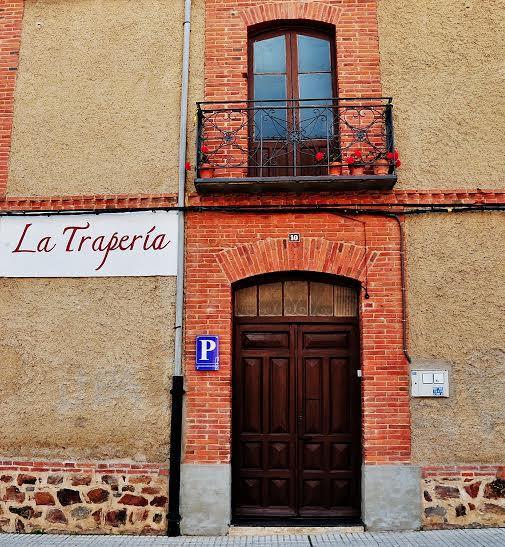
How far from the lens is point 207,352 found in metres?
6.20

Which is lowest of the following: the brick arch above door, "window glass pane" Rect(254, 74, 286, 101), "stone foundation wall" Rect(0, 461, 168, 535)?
"stone foundation wall" Rect(0, 461, 168, 535)

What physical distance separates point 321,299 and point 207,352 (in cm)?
167

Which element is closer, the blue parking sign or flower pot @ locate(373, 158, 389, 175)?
the blue parking sign

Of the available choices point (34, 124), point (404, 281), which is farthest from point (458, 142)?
point (34, 124)

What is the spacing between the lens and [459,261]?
6289 millimetres

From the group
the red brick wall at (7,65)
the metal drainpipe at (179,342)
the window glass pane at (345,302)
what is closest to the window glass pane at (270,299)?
the window glass pane at (345,302)

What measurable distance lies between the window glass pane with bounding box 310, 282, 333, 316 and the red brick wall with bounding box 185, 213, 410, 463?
0.38 m

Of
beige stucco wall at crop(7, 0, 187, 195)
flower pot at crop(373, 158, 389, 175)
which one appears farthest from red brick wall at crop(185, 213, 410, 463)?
beige stucco wall at crop(7, 0, 187, 195)

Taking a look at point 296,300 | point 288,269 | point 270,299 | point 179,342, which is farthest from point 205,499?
point 288,269

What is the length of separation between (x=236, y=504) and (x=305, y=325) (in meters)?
2.45

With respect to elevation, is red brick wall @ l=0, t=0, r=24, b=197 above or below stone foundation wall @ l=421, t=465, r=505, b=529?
above

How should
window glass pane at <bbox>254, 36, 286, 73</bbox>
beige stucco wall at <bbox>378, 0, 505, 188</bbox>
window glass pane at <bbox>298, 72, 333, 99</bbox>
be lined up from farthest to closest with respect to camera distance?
window glass pane at <bbox>254, 36, 286, 73</bbox> → window glass pane at <bbox>298, 72, 333, 99</bbox> → beige stucco wall at <bbox>378, 0, 505, 188</bbox>

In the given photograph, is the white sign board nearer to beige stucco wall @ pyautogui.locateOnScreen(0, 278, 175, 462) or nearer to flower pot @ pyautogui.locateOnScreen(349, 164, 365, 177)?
beige stucco wall @ pyautogui.locateOnScreen(0, 278, 175, 462)

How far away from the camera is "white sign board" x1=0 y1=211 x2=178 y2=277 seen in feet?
21.1
